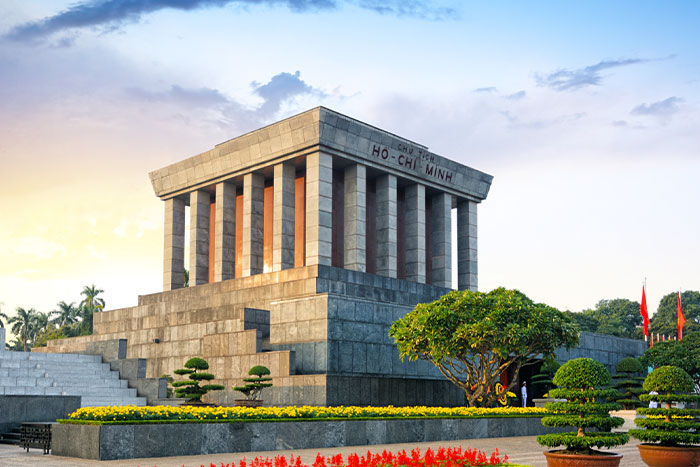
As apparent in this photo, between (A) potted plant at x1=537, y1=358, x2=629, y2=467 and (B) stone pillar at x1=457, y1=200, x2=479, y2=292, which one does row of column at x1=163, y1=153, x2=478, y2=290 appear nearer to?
(B) stone pillar at x1=457, y1=200, x2=479, y2=292

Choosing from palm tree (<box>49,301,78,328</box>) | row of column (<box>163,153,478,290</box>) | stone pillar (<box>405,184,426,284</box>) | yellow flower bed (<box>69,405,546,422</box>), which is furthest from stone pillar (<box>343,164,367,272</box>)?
palm tree (<box>49,301,78,328</box>)

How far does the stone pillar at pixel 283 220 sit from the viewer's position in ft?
143

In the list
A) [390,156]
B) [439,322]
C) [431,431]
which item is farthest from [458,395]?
[390,156]

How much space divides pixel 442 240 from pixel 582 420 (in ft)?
117

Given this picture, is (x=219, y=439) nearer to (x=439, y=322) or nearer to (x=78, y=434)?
(x=78, y=434)

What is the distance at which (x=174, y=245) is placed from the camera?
51.8 m

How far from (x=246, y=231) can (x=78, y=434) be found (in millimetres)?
27988

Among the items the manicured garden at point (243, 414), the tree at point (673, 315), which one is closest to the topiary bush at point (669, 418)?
the manicured garden at point (243, 414)

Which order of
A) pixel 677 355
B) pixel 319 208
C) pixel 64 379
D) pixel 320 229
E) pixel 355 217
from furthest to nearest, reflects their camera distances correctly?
pixel 677 355 < pixel 355 217 < pixel 319 208 < pixel 320 229 < pixel 64 379

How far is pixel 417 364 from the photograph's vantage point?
35750 millimetres

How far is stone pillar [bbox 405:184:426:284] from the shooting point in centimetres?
4884

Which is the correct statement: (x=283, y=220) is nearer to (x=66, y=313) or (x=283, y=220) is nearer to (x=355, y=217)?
(x=355, y=217)

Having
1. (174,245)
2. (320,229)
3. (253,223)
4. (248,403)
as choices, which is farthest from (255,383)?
(174,245)

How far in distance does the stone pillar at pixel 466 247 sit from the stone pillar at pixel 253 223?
1446 centimetres
